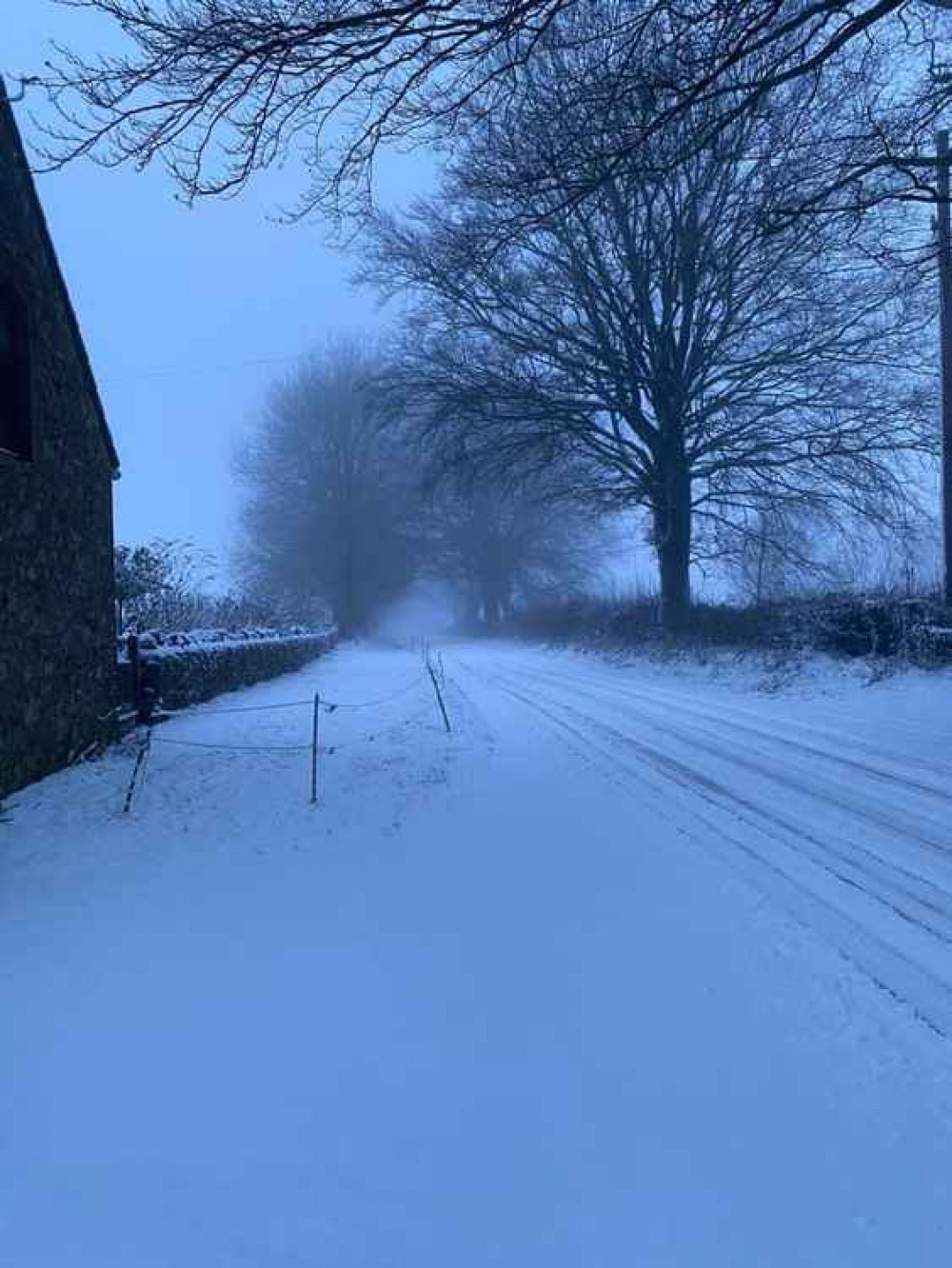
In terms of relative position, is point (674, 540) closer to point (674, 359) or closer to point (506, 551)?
point (674, 359)

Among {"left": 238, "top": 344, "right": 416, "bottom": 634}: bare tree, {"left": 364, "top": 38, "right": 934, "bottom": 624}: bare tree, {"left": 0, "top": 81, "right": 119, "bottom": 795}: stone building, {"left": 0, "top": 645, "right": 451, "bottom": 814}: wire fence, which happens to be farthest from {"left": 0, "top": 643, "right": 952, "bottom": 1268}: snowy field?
{"left": 238, "top": 344, "right": 416, "bottom": 634}: bare tree

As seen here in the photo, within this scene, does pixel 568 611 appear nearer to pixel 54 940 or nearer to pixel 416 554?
pixel 416 554

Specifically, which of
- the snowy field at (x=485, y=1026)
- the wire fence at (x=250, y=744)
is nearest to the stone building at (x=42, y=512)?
the wire fence at (x=250, y=744)

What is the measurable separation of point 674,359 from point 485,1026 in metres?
18.9

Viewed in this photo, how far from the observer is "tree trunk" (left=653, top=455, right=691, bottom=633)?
2131cm

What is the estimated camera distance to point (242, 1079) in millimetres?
3473

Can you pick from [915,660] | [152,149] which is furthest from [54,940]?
[915,660]

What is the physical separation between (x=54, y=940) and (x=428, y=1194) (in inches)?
120

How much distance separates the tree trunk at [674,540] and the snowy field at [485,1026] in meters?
13.9

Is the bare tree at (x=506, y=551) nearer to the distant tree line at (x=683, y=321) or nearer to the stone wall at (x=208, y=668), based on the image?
the distant tree line at (x=683, y=321)

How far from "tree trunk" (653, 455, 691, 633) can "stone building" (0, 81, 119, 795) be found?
13.8 meters

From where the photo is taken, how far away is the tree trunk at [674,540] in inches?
Result: 839

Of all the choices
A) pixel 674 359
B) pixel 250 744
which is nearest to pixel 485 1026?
pixel 250 744

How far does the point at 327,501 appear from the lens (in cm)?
4484
